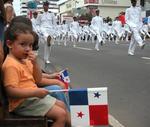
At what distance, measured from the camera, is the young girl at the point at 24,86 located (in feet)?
13.3

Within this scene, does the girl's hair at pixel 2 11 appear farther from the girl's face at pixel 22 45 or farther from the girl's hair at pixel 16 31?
the girl's face at pixel 22 45

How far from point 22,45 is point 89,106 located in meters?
0.70

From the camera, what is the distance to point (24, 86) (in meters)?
4.21

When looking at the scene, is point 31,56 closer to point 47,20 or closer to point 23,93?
point 23,93

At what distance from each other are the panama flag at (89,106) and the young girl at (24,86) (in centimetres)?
12

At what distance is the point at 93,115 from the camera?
13.2 feet

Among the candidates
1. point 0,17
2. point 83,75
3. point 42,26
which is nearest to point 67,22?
point 42,26

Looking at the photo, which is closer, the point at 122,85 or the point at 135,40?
the point at 122,85

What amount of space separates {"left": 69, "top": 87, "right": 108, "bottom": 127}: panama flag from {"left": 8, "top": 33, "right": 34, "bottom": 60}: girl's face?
48 cm

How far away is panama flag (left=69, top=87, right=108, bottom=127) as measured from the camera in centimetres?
395

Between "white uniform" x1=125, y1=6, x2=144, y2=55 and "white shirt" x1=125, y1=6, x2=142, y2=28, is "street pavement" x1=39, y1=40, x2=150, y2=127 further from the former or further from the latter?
"white shirt" x1=125, y1=6, x2=142, y2=28

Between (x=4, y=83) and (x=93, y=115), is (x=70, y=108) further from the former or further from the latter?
(x=4, y=83)

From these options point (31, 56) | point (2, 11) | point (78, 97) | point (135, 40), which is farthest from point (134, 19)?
point (78, 97)

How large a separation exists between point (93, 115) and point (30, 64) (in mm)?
736
